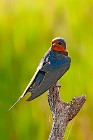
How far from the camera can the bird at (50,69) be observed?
177 centimetres

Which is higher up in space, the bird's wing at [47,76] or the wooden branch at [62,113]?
the bird's wing at [47,76]

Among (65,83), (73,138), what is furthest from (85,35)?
(73,138)

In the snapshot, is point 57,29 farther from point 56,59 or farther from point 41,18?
point 56,59

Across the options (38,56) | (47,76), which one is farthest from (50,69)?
(38,56)

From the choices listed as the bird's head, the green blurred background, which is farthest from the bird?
the green blurred background

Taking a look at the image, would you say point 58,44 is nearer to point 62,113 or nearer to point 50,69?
point 50,69

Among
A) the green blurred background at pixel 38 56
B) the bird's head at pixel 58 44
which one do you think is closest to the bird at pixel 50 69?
the bird's head at pixel 58 44

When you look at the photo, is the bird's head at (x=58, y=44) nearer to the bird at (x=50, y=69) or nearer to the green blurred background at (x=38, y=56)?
the bird at (x=50, y=69)

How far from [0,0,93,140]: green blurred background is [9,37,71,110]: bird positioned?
980mm

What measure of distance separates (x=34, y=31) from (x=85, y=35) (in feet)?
0.87

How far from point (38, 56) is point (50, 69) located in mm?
1332

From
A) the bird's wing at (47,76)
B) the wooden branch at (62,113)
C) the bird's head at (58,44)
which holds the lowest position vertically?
the wooden branch at (62,113)

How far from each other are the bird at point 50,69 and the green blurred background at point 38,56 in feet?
3.22

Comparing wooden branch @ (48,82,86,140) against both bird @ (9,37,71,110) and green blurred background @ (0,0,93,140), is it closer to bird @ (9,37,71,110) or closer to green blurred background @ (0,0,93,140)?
bird @ (9,37,71,110)
